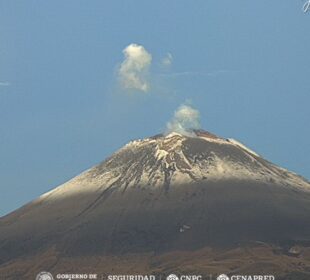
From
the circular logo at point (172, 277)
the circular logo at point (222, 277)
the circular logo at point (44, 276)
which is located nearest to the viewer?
the circular logo at point (222, 277)

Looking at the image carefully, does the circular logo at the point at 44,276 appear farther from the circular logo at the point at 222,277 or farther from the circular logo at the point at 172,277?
the circular logo at the point at 222,277

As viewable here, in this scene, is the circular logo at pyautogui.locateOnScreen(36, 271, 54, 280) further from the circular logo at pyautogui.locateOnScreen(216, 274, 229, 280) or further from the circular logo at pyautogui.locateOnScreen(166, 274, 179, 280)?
the circular logo at pyautogui.locateOnScreen(216, 274, 229, 280)

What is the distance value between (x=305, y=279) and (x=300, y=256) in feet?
81.3

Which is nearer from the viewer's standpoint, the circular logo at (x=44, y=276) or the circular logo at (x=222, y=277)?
the circular logo at (x=222, y=277)

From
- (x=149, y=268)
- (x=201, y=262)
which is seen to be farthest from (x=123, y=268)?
(x=201, y=262)

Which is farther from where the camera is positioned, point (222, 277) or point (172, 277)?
point (172, 277)

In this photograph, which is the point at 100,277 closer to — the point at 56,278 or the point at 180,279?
the point at 56,278

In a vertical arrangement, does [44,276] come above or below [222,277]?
above

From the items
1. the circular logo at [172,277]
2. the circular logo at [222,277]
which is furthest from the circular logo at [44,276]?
the circular logo at [222,277]

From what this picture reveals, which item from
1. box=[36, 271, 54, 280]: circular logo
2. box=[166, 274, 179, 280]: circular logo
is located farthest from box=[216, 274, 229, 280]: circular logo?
box=[36, 271, 54, 280]: circular logo

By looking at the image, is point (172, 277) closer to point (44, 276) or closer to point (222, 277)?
point (222, 277)

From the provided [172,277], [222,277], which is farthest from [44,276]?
[222,277]

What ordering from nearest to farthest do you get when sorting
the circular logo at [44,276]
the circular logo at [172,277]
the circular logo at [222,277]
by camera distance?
the circular logo at [222,277], the circular logo at [172,277], the circular logo at [44,276]

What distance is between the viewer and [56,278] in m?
187
